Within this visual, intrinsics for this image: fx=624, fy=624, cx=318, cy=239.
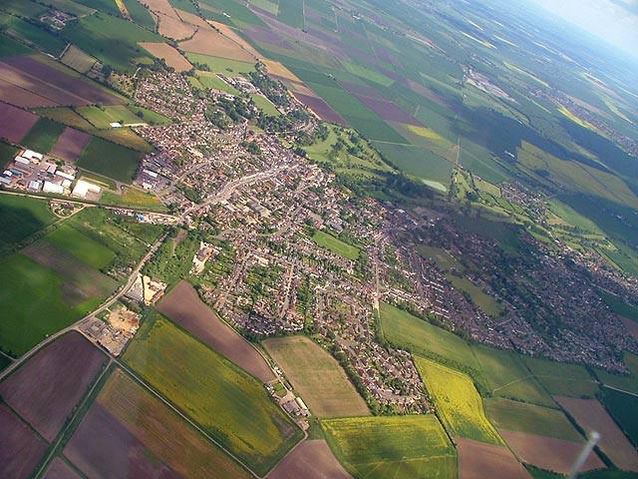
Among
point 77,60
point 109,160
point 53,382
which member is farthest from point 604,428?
point 77,60

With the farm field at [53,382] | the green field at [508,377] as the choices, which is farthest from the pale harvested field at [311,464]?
the green field at [508,377]

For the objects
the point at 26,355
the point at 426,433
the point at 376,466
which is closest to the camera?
the point at 26,355

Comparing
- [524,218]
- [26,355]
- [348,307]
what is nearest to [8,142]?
[26,355]

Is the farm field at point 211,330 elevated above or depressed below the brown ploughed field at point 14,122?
below

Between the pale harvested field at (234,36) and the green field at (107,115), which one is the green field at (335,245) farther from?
the pale harvested field at (234,36)

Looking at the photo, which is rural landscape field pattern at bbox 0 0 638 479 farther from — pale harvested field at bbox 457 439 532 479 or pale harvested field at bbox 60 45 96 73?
pale harvested field at bbox 60 45 96 73

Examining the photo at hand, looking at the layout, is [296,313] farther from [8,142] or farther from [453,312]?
[8,142]
